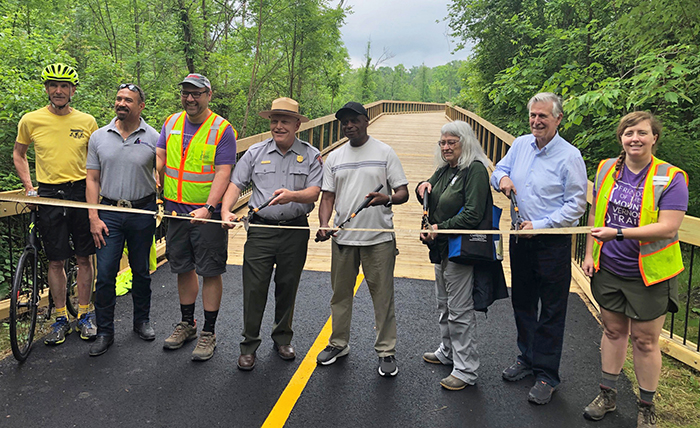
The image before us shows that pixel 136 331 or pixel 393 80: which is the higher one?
pixel 393 80

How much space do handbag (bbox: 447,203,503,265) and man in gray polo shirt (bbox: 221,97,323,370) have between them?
42.3 inches

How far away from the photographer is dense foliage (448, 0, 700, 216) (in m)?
6.01

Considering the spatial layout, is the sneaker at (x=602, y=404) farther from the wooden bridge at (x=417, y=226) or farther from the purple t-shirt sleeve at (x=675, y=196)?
the purple t-shirt sleeve at (x=675, y=196)

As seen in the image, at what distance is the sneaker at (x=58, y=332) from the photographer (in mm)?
4113

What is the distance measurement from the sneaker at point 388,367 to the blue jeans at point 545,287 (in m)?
0.95

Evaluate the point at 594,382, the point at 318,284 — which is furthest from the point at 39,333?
the point at 594,382

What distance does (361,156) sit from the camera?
12.2ft

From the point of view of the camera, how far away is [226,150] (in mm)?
3996

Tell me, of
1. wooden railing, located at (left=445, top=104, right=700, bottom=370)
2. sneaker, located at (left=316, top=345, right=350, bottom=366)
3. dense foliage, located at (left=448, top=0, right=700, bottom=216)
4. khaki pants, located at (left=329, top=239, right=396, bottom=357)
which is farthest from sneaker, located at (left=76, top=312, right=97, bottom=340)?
dense foliage, located at (left=448, top=0, right=700, bottom=216)

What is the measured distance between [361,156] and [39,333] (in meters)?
3.03

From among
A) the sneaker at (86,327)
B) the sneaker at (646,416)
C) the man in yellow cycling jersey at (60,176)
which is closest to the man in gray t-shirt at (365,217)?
the sneaker at (646,416)

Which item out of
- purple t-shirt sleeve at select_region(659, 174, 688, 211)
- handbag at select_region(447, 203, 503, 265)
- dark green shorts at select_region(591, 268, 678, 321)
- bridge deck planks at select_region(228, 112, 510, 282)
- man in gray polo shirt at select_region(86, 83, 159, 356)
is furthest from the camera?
bridge deck planks at select_region(228, 112, 510, 282)

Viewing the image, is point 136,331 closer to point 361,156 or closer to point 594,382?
point 361,156

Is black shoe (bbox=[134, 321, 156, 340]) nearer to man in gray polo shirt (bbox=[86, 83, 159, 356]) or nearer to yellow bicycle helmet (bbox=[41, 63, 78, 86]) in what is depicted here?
man in gray polo shirt (bbox=[86, 83, 159, 356])
